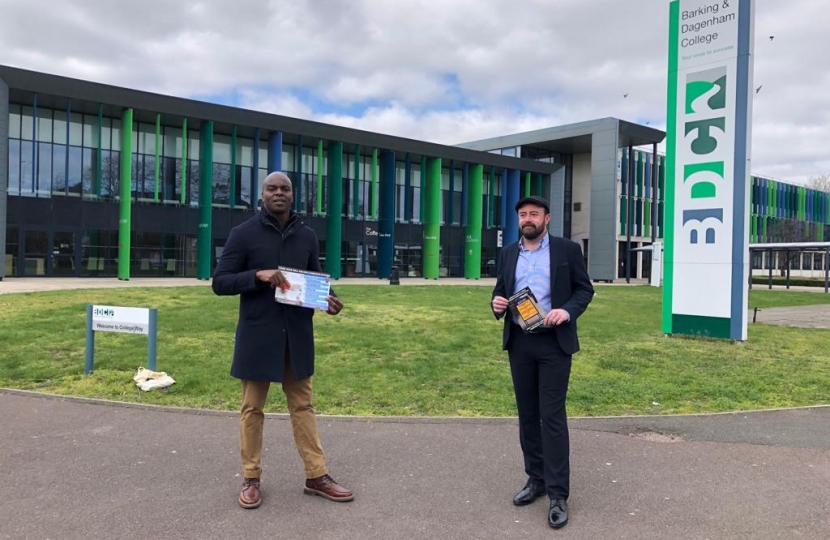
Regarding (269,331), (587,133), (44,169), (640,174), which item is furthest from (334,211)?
(269,331)

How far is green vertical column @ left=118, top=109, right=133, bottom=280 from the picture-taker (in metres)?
31.1

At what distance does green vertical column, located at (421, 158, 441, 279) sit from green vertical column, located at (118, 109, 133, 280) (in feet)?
63.9

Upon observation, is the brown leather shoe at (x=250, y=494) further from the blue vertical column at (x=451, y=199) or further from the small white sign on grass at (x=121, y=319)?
the blue vertical column at (x=451, y=199)

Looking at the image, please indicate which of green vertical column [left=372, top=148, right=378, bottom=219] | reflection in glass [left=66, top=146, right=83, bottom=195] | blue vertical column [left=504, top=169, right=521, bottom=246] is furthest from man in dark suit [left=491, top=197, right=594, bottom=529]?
blue vertical column [left=504, top=169, right=521, bottom=246]

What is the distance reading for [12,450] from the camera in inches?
197

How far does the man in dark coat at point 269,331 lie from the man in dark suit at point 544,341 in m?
1.18

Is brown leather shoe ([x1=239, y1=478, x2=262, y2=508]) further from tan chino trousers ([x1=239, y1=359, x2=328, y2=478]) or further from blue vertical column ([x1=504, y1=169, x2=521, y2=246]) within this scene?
blue vertical column ([x1=504, y1=169, x2=521, y2=246])

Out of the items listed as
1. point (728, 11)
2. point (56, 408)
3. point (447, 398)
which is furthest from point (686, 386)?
point (728, 11)

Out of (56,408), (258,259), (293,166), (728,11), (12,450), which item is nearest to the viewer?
(258,259)

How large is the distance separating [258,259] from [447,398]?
370cm

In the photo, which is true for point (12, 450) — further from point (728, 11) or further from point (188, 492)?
point (728, 11)

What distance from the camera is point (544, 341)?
13.1ft

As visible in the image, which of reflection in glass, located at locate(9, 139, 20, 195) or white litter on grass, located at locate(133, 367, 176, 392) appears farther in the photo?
reflection in glass, located at locate(9, 139, 20, 195)

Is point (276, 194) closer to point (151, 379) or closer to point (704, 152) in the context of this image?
point (151, 379)
